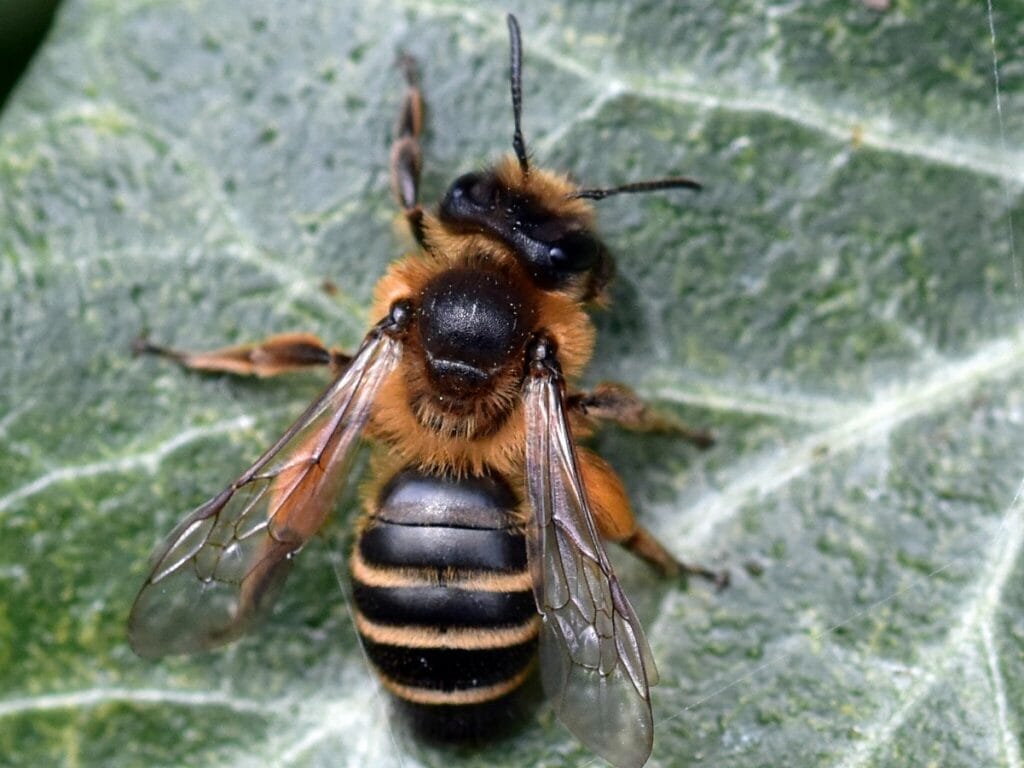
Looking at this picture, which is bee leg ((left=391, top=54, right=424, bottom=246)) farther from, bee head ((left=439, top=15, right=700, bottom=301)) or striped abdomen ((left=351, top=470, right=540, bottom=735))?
striped abdomen ((left=351, top=470, right=540, bottom=735))

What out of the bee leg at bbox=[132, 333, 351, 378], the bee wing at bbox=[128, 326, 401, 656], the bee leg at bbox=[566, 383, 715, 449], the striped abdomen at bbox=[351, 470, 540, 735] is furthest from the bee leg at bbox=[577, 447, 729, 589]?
the bee leg at bbox=[132, 333, 351, 378]

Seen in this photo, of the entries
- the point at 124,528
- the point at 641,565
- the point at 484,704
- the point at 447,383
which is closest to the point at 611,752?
the point at 484,704

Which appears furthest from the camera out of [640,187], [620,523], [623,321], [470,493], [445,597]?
[623,321]

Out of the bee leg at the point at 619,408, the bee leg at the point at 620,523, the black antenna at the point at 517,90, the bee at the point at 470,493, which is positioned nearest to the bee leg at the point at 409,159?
the bee at the point at 470,493

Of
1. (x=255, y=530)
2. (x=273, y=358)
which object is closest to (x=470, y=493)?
(x=255, y=530)

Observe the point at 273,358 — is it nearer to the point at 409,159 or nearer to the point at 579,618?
the point at 409,159
